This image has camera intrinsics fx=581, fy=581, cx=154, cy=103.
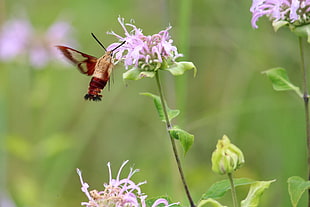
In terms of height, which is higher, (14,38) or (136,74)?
(14,38)

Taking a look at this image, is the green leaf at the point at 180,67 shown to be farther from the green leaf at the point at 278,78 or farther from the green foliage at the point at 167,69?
the green leaf at the point at 278,78

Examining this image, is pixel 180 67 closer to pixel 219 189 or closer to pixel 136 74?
pixel 136 74

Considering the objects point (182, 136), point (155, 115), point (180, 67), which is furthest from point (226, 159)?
point (155, 115)

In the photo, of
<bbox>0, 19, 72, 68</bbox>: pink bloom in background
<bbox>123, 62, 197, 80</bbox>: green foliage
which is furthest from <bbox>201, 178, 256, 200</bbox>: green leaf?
<bbox>0, 19, 72, 68</bbox>: pink bloom in background

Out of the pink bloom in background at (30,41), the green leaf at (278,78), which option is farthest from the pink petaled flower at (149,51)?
the pink bloom in background at (30,41)

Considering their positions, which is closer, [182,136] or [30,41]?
[182,136]

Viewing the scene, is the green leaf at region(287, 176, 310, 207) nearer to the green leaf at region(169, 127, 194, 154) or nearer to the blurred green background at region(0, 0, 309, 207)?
the green leaf at region(169, 127, 194, 154)
